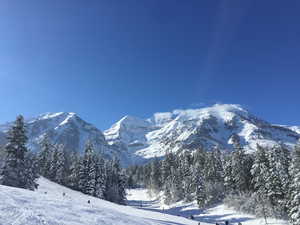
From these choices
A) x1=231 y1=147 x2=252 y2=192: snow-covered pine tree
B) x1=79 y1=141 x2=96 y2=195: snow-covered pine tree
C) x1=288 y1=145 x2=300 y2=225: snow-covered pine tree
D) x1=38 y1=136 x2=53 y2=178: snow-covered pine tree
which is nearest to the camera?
x1=288 y1=145 x2=300 y2=225: snow-covered pine tree

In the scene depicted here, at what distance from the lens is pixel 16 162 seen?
34.6m

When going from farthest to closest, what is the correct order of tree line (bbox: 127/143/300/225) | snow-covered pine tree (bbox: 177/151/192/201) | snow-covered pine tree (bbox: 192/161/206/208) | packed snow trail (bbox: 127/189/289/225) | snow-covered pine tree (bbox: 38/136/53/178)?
snow-covered pine tree (bbox: 177/151/192/201) < snow-covered pine tree (bbox: 38/136/53/178) < snow-covered pine tree (bbox: 192/161/206/208) < packed snow trail (bbox: 127/189/289/225) < tree line (bbox: 127/143/300/225)

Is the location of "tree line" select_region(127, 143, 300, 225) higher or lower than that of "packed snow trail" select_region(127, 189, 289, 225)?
higher

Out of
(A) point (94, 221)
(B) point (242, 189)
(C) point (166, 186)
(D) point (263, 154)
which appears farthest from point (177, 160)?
(A) point (94, 221)

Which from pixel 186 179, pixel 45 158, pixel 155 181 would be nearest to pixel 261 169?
pixel 186 179

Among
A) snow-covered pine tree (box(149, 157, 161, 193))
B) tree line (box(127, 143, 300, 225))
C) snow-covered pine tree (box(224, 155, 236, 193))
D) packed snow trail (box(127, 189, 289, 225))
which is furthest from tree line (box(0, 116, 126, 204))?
snow-covered pine tree (box(224, 155, 236, 193))

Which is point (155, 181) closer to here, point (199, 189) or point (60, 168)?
point (199, 189)

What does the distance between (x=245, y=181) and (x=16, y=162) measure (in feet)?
150

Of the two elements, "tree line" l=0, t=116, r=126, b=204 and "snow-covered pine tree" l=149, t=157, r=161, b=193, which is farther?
"snow-covered pine tree" l=149, t=157, r=161, b=193

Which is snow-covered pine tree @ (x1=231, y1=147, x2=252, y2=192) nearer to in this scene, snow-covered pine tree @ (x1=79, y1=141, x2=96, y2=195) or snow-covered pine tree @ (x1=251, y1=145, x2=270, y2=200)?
snow-covered pine tree @ (x1=251, y1=145, x2=270, y2=200)

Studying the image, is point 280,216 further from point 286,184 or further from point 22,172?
point 22,172

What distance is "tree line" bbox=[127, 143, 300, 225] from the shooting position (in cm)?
4058

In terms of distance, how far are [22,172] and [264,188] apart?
4147cm

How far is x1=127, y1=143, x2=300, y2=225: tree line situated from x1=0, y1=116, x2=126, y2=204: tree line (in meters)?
18.5
